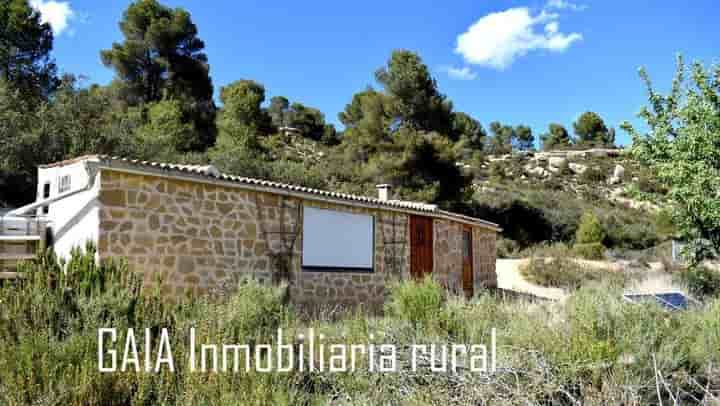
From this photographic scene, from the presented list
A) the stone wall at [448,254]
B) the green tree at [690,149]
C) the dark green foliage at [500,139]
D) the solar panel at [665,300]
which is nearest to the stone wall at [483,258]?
the stone wall at [448,254]

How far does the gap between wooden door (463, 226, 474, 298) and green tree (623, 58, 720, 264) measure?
593 centimetres

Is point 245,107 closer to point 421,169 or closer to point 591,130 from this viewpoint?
point 421,169

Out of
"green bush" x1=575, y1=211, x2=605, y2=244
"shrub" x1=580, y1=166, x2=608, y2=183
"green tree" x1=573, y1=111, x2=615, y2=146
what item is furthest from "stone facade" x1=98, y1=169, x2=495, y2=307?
"green tree" x1=573, y1=111, x2=615, y2=146

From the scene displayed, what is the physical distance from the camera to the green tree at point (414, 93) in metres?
26.2

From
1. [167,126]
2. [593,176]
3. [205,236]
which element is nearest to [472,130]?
[593,176]

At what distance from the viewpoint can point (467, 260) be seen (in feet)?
50.9

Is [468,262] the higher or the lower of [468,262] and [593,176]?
the lower

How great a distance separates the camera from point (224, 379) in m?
3.72

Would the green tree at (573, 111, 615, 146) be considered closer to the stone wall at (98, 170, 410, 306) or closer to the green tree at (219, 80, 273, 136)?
the green tree at (219, 80, 273, 136)

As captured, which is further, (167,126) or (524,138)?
(524,138)

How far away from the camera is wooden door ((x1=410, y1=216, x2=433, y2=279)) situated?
41.9ft

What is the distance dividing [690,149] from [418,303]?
242 inches

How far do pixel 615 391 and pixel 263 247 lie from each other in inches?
256

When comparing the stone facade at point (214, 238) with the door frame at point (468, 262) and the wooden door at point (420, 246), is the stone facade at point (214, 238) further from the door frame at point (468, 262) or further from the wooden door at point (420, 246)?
the door frame at point (468, 262)
